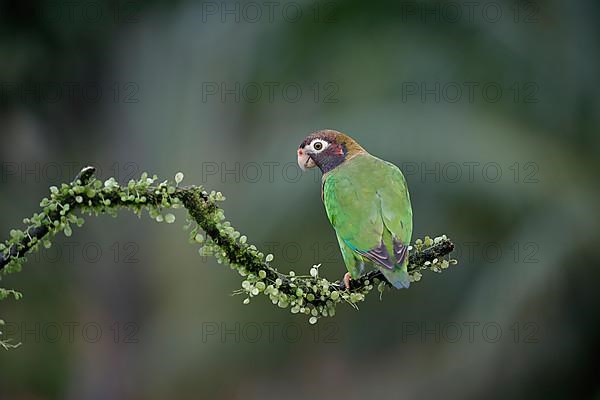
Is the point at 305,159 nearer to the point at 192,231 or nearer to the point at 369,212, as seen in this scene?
the point at 369,212

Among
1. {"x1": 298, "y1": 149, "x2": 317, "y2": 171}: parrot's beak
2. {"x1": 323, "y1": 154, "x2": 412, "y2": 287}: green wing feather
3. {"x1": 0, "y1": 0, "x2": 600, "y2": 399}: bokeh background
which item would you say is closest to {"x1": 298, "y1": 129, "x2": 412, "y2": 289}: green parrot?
{"x1": 323, "y1": 154, "x2": 412, "y2": 287}: green wing feather

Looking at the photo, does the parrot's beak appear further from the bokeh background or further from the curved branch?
the bokeh background

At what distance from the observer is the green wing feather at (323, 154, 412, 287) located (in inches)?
140

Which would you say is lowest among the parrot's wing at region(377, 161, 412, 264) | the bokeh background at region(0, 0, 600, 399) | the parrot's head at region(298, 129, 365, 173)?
the parrot's wing at region(377, 161, 412, 264)

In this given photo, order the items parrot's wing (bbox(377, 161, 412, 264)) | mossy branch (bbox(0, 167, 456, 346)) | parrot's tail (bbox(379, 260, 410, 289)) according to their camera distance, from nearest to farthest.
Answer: mossy branch (bbox(0, 167, 456, 346)) < parrot's tail (bbox(379, 260, 410, 289)) < parrot's wing (bbox(377, 161, 412, 264))

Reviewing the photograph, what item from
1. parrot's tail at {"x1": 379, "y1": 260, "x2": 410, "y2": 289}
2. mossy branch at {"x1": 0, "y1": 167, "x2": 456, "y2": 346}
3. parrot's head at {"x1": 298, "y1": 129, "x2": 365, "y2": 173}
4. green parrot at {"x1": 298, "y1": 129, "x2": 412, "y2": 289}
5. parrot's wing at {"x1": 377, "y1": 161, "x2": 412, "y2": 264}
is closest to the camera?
mossy branch at {"x1": 0, "y1": 167, "x2": 456, "y2": 346}

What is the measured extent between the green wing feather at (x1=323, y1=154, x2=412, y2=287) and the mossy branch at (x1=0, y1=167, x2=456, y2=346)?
0.30 metres

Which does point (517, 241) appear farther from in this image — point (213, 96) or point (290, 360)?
point (213, 96)

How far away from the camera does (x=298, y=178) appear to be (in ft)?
32.7

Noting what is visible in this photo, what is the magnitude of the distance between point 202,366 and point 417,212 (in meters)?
3.66

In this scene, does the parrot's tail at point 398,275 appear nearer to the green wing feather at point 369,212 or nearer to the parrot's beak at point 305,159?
the green wing feather at point 369,212

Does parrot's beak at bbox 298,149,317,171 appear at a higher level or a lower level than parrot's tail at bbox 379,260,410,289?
higher

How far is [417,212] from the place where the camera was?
31.7 feet

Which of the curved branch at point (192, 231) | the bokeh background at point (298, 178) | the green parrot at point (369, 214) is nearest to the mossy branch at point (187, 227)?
the curved branch at point (192, 231)
